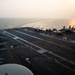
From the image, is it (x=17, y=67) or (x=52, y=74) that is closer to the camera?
(x=17, y=67)

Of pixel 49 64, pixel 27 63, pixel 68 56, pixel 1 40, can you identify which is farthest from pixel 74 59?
pixel 1 40

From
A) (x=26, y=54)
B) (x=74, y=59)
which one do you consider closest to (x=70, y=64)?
(x=74, y=59)

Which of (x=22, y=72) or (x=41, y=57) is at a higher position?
(x=22, y=72)

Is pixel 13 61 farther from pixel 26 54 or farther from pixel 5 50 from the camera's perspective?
pixel 5 50

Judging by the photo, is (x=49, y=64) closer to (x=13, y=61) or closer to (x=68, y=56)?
(x=68, y=56)

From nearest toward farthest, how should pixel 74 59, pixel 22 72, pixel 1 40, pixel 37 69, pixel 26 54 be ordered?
pixel 22 72, pixel 37 69, pixel 74 59, pixel 26 54, pixel 1 40

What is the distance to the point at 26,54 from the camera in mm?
36156

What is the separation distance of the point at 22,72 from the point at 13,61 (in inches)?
504

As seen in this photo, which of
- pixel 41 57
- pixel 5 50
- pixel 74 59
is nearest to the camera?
pixel 74 59

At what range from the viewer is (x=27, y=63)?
29891 millimetres

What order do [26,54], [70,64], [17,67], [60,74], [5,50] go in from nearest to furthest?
[17,67], [60,74], [70,64], [26,54], [5,50]

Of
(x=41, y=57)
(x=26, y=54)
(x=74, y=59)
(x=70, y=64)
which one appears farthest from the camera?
(x=26, y=54)

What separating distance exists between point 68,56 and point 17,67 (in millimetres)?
17226

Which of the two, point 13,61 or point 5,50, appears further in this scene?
point 5,50
